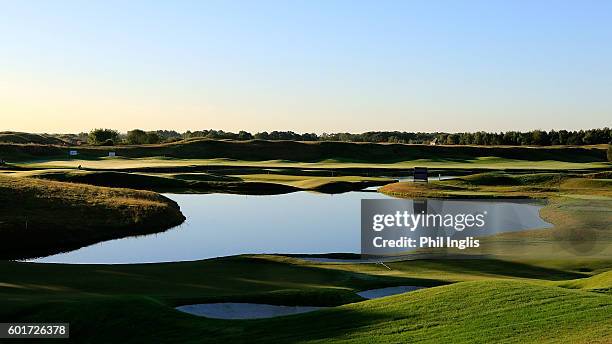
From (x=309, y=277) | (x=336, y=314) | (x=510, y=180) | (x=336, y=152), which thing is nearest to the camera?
(x=336, y=314)

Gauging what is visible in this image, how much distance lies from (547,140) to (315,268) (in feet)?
590

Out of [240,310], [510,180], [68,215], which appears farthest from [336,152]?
[240,310]

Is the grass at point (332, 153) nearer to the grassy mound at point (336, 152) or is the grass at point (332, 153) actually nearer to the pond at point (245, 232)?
the grassy mound at point (336, 152)

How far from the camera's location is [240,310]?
20.5m

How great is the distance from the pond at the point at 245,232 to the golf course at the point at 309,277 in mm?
1089

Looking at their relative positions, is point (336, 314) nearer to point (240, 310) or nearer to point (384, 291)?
point (240, 310)

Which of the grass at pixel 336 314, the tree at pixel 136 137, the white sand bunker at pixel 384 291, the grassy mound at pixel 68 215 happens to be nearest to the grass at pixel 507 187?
the grassy mound at pixel 68 215

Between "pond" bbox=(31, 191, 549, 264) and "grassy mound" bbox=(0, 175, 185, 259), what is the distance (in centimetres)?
175

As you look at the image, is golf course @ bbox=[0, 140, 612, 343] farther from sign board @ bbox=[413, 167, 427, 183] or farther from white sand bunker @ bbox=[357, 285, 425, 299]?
sign board @ bbox=[413, 167, 427, 183]

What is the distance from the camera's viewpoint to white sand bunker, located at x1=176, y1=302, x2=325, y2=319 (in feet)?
65.3

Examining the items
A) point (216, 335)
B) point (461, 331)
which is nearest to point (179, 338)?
point (216, 335)

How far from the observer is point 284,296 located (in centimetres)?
2217

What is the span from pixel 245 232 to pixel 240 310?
2880 cm

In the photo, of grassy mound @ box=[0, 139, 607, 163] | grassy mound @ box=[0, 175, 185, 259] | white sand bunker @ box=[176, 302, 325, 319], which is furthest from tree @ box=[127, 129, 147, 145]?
white sand bunker @ box=[176, 302, 325, 319]
